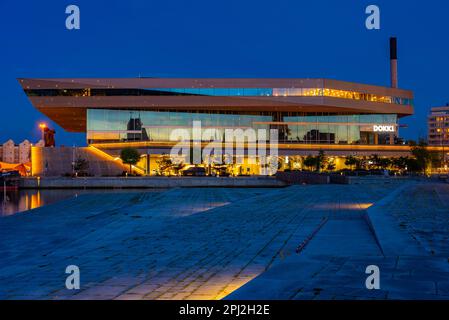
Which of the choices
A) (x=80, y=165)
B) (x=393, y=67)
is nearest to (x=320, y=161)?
(x=393, y=67)

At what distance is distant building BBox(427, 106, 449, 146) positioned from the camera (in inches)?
7475

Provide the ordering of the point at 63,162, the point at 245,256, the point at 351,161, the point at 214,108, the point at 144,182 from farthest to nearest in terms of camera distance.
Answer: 1. the point at 214,108
2. the point at 351,161
3. the point at 63,162
4. the point at 144,182
5. the point at 245,256

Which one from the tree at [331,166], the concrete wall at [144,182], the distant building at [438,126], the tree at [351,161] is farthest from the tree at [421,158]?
the distant building at [438,126]

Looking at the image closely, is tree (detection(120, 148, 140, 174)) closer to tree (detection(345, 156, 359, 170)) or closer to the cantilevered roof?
the cantilevered roof

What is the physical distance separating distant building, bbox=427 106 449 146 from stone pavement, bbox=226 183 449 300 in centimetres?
18870

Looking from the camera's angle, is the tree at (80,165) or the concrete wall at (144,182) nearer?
the concrete wall at (144,182)

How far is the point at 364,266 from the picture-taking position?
8.59 m

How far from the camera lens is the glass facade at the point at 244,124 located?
80750 mm

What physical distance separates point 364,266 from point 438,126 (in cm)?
20058

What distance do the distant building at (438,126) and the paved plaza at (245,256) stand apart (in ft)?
607

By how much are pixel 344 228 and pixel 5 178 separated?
5539cm

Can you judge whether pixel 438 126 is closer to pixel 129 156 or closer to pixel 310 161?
pixel 310 161

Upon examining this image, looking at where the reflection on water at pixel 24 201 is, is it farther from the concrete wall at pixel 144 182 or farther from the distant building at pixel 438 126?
the distant building at pixel 438 126
